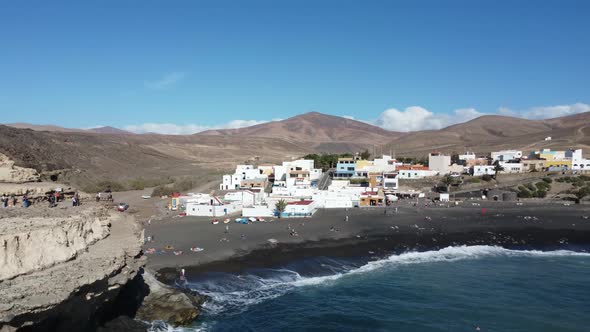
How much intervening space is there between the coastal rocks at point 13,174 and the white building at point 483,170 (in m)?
65.9

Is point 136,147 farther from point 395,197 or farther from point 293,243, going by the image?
point 293,243

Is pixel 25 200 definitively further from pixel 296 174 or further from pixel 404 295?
pixel 296 174

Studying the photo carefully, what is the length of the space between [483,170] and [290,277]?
2174 inches

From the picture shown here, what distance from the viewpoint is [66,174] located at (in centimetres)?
5975

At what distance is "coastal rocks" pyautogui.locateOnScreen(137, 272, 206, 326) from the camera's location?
58.7 feet

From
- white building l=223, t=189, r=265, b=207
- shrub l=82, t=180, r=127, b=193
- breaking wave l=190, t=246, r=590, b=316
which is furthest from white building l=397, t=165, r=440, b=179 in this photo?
shrub l=82, t=180, r=127, b=193

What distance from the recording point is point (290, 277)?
2527 centimetres

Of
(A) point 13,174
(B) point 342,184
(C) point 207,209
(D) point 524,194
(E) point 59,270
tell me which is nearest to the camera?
(E) point 59,270

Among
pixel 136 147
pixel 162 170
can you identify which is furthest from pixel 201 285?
pixel 136 147

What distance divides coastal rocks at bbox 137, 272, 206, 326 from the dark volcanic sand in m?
4.92

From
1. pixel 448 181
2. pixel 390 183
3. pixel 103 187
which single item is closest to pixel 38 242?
pixel 103 187

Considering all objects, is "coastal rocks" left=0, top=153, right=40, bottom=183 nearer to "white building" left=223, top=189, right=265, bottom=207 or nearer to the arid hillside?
the arid hillside

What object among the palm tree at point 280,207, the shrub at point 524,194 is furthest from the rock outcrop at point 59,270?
the shrub at point 524,194

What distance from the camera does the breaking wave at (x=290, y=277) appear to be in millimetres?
21461
